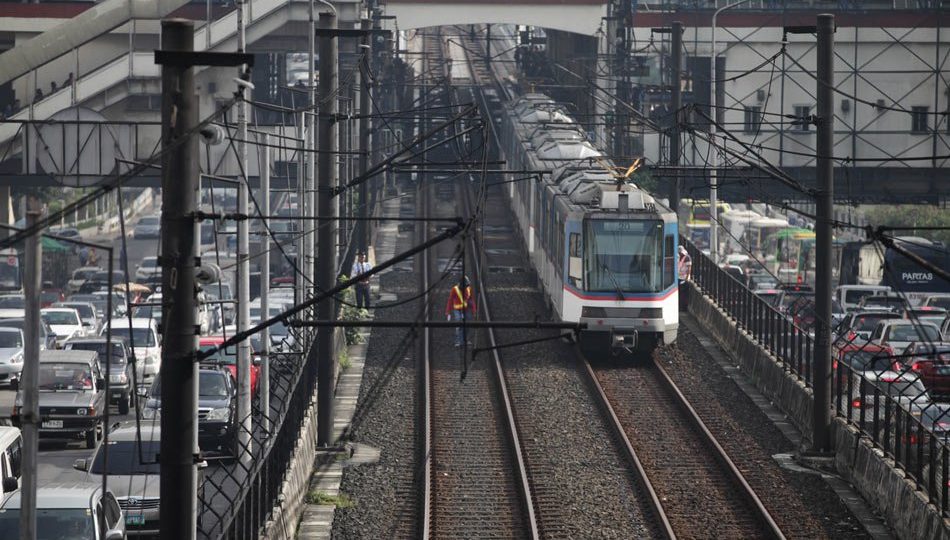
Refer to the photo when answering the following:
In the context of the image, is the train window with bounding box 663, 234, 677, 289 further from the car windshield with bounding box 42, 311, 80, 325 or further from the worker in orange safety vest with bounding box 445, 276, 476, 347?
the car windshield with bounding box 42, 311, 80, 325

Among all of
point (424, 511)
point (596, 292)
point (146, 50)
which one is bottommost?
point (424, 511)

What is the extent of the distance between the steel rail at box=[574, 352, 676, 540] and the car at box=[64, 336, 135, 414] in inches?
308

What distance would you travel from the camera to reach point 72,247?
66000 millimetres

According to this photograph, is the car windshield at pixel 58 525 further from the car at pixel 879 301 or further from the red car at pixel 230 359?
the car at pixel 879 301

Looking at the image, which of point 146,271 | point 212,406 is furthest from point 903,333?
point 146,271

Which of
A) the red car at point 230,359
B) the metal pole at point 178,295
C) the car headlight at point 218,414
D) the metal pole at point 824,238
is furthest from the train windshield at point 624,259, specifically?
the metal pole at point 178,295

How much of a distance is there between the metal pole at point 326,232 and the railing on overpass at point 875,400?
23.8ft

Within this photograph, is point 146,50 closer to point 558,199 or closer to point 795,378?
point 558,199

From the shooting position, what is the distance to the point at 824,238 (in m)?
23.6

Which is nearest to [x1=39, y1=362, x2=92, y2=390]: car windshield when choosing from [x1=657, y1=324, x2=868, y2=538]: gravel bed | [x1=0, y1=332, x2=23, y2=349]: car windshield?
[x1=0, y1=332, x2=23, y2=349]: car windshield

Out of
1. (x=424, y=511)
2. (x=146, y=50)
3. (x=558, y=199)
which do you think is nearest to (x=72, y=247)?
(x=146, y=50)

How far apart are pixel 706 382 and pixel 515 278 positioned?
41.5 ft

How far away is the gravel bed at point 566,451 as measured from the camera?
66.7 feet

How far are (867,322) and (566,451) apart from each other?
13411 mm
